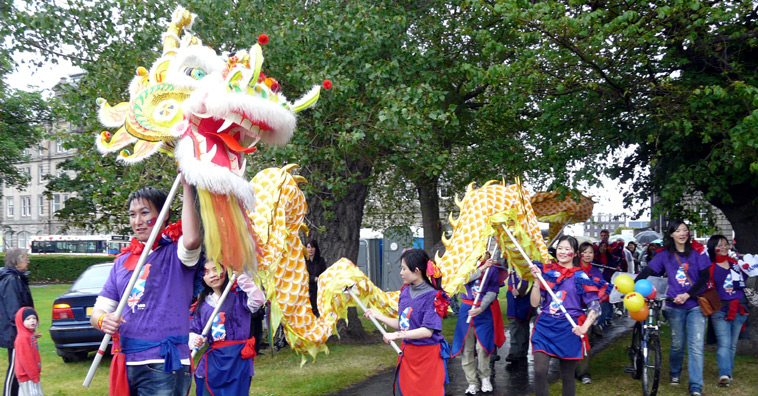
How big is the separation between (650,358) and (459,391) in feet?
7.66

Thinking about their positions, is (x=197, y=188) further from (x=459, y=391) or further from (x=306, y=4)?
(x=306, y=4)

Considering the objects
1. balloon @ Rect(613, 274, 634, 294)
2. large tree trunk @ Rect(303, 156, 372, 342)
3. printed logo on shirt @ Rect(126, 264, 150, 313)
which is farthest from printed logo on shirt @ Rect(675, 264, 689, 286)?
printed logo on shirt @ Rect(126, 264, 150, 313)

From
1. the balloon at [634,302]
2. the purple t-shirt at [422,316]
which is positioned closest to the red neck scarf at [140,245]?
the purple t-shirt at [422,316]

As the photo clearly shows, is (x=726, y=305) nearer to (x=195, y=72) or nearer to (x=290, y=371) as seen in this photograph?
(x=290, y=371)

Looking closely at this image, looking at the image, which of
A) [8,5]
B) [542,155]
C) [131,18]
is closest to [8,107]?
[8,5]

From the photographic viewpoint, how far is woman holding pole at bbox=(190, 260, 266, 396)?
5.33 m

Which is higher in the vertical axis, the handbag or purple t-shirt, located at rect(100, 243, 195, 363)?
purple t-shirt, located at rect(100, 243, 195, 363)

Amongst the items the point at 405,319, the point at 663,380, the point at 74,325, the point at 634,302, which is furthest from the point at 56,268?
the point at 634,302

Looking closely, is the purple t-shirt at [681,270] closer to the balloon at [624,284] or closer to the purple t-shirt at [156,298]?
the balloon at [624,284]

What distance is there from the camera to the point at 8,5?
9578mm

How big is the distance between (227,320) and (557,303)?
3.09 m

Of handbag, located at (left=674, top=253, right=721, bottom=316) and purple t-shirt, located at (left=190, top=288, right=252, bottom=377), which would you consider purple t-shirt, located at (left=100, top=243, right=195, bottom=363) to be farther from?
handbag, located at (left=674, top=253, right=721, bottom=316)

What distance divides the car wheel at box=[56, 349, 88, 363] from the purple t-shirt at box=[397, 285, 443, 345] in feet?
22.2

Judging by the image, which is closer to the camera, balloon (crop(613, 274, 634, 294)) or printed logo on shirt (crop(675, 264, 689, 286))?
balloon (crop(613, 274, 634, 294))
